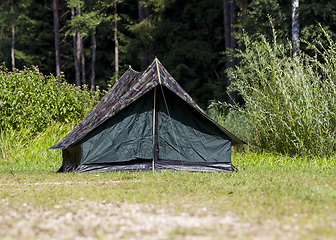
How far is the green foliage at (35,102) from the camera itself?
1002cm

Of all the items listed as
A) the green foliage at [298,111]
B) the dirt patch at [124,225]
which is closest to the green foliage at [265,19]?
the green foliage at [298,111]

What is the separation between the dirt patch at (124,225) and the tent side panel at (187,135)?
315 centimetres

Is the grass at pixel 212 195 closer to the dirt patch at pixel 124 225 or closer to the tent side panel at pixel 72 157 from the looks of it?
the dirt patch at pixel 124 225

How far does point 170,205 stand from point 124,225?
942mm

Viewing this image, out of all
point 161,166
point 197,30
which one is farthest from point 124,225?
point 197,30

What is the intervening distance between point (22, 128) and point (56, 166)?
1.83 m

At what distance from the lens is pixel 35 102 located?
34.1ft

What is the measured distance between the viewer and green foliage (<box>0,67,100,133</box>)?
10.0 meters

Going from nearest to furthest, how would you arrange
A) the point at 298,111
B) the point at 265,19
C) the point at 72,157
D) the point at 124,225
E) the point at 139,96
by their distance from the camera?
the point at 124,225 < the point at 139,96 < the point at 72,157 < the point at 298,111 < the point at 265,19

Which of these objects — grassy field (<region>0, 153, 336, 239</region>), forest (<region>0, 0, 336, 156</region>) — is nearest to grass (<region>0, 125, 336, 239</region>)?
grassy field (<region>0, 153, 336, 239</region>)

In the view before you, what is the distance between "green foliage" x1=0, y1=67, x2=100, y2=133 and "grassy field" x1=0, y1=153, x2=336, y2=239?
3.31 metres

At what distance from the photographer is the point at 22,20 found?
32.1 meters

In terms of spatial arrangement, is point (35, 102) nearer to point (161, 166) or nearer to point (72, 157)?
point (72, 157)

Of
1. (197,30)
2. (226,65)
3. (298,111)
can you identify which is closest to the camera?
(298,111)
